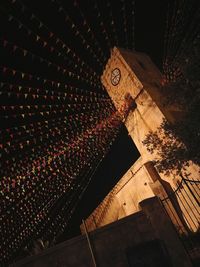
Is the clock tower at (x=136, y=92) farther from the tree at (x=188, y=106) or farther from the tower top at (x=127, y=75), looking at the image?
the tree at (x=188, y=106)

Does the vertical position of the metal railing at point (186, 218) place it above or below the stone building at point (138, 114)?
below

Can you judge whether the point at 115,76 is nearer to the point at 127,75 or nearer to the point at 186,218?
the point at 127,75

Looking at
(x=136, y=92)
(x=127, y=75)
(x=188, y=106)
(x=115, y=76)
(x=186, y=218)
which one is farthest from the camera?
(x=115, y=76)

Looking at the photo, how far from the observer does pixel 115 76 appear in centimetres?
1958

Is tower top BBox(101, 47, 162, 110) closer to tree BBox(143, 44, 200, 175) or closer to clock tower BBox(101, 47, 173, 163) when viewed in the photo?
clock tower BBox(101, 47, 173, 163)

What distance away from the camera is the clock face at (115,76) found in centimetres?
1928

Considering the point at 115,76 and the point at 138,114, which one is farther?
the point at 115,76

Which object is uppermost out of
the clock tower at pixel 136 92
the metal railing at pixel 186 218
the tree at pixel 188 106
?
the clock tower at pixel 136 92

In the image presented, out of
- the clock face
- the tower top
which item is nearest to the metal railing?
the tower top

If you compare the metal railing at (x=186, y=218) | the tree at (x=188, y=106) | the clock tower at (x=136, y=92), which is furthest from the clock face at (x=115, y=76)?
the metal railing at (x=186, y=218)

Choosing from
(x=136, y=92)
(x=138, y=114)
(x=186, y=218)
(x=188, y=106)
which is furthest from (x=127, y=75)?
(x=186, y=218)

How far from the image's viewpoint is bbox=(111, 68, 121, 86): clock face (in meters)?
19.3

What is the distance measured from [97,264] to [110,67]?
1603 cm

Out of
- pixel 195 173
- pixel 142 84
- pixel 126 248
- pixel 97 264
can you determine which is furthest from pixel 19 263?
pixel 142 84
